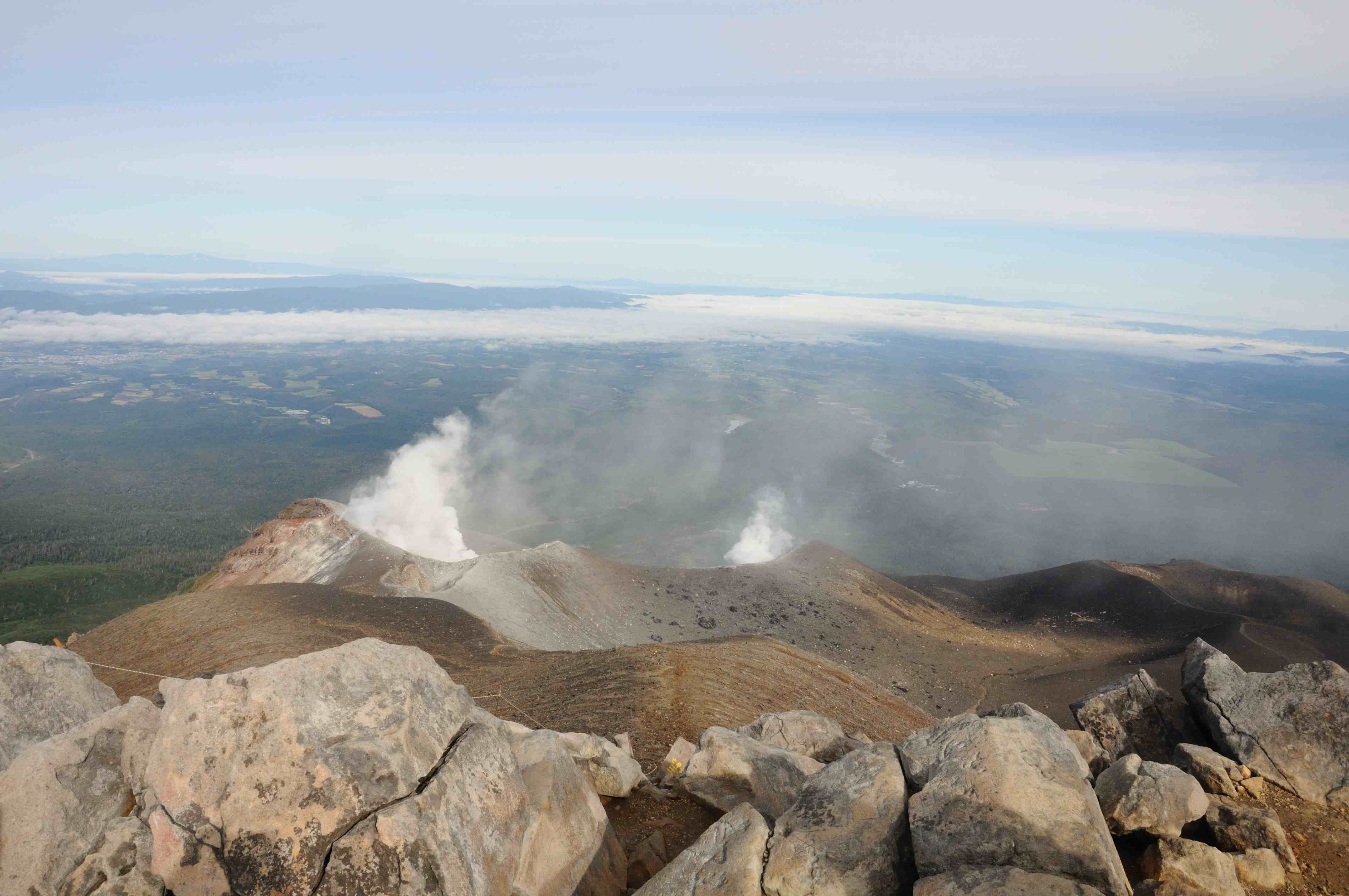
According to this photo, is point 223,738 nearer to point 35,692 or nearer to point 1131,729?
point 35,692

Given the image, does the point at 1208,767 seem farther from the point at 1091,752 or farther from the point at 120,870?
the point at 120,870

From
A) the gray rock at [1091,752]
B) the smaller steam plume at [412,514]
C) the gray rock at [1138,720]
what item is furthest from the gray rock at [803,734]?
the smaller steam plume at [412,514]

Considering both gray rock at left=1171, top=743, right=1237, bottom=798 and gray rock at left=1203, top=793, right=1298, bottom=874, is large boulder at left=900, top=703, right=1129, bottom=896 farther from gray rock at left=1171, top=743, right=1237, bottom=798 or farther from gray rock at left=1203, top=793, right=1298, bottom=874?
gray rock at left=1171, top=743, right=1237, bottom=798

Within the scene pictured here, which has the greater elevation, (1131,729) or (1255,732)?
(1255,732)

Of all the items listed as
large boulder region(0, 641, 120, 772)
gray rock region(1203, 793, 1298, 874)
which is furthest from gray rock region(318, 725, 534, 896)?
gray rock region(1203, 793, 1298, 874)

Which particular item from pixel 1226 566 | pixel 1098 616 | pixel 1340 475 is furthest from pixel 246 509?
pixel 1340 475

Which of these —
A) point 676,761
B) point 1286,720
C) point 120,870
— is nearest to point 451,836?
point 120,870
